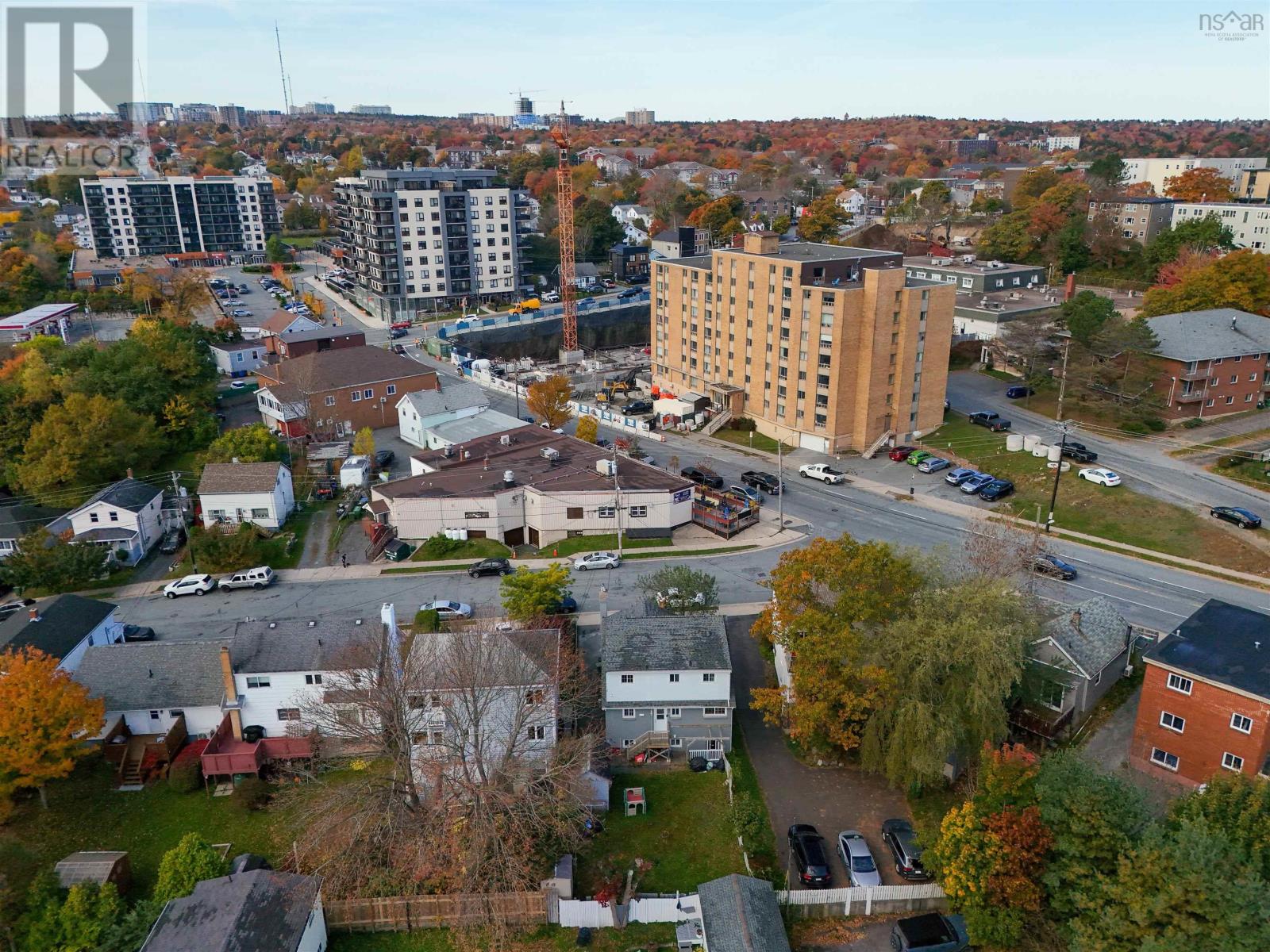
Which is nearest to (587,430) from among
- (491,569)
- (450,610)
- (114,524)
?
(491,569)

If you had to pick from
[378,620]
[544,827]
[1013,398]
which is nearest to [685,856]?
[544,827]

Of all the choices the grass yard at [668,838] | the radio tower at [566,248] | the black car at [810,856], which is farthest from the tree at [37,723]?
the radio tower at [566,248]

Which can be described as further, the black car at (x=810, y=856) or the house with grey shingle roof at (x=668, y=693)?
the house with grey shingle roof at (x=668, y=693)

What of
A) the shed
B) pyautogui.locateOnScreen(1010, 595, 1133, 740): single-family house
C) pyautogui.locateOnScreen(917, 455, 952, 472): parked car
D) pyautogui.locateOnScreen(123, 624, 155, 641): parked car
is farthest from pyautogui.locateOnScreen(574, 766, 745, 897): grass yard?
pyautogui.locateOnScreen(917, 455, 952, 472): parked car

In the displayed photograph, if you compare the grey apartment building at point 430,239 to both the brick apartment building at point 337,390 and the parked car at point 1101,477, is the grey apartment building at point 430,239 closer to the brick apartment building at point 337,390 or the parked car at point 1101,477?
the brick apartment building at point 337,390

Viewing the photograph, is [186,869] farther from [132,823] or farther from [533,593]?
[533,593]

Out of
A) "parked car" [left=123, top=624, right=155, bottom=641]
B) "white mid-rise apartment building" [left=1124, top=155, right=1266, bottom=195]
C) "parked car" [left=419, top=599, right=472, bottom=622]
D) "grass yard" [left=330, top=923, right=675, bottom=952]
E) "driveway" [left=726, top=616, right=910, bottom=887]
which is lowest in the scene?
"grass yard" [left=330, top=923, right=675, bottom=952]

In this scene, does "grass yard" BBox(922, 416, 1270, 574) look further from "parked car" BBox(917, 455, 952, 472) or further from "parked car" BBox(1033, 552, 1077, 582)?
"parked car" BBox(1033, 552, 1077, 582)
